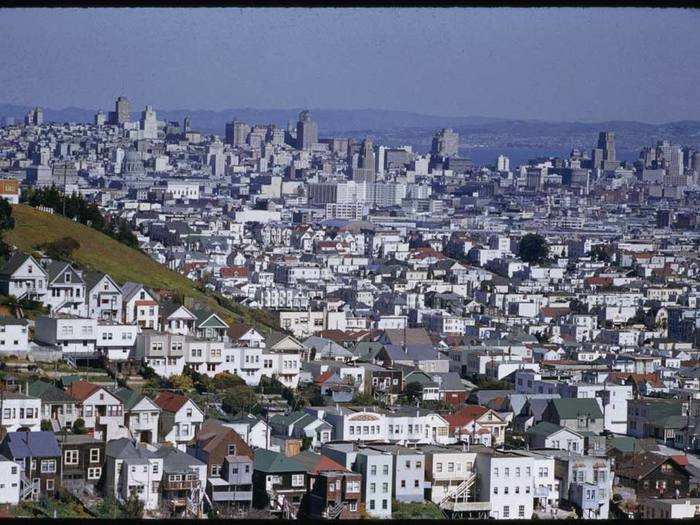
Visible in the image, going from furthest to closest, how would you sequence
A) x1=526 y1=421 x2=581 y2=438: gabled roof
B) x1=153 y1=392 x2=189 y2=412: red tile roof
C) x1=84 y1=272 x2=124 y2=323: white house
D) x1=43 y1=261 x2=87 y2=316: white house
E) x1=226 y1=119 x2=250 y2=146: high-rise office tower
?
1. x1=226 y1=119 x2=250 y2=146: high-rise office tower
2. x1=84 y1=272 x2=124 y2=323: white house
3. x1=43 y1=261 x2=87 y2=316: white house
4. x1=526 y1=421 x2=581 y2=438: gabled roof
5. x1=153 y1=392 x2=189 y2=412: red tile roof

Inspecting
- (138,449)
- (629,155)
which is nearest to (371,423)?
(138,449)

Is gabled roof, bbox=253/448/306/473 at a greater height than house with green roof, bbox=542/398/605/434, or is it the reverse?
gabled roof, bbox=253/448/306/473

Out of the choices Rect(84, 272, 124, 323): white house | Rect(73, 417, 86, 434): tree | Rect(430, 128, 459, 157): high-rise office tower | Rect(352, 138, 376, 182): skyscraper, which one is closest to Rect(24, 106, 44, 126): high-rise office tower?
Rect(352, 138, 376, 182): skyscraper

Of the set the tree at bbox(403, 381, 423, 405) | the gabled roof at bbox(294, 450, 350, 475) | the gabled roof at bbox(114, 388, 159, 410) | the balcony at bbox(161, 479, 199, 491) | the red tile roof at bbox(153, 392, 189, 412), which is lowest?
the tree at bbox(403, 381, 423, 405)

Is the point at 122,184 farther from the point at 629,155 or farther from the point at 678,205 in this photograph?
the point at 629,155

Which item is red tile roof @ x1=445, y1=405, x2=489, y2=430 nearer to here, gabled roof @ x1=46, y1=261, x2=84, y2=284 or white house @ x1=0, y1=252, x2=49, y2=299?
gabled roof @ x1=46, y1=261, x2=84, y2=284

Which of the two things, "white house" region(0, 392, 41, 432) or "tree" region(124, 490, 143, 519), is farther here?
"white house" region(0, 392, 41, 432)

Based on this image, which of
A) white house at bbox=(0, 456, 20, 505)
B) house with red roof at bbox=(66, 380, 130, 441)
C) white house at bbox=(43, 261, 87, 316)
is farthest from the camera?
white house at bbox=(43, 261, 87, 316)

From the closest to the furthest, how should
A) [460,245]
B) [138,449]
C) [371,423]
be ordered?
[138,449] → [371,423] → [460,245]
